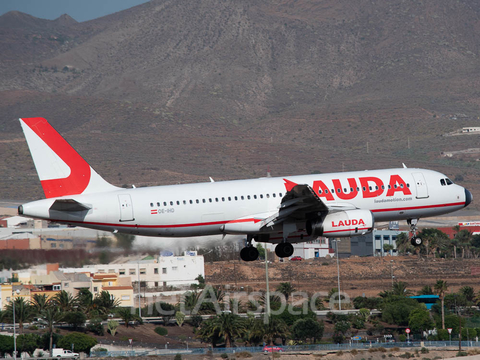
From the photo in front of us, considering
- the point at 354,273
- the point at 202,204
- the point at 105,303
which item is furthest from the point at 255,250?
the point at 354,273

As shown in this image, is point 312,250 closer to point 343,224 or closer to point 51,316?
point 51,316

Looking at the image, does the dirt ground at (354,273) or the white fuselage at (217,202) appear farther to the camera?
the dirt ground at (354,273)

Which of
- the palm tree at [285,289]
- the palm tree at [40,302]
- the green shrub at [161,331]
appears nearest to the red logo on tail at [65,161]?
the palm tree at [40,302]

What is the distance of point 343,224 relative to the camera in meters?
47.1

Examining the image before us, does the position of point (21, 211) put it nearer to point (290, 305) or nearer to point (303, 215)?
point (303, 215)

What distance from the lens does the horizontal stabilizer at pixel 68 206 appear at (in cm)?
4391

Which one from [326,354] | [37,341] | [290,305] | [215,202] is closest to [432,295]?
[290,305]

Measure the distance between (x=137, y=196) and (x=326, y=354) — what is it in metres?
46.2

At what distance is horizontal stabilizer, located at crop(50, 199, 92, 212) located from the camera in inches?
1729

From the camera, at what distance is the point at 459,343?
3415 inches

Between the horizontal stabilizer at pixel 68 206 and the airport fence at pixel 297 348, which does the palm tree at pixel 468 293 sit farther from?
the horizontal stabilizer at pixel 68 206

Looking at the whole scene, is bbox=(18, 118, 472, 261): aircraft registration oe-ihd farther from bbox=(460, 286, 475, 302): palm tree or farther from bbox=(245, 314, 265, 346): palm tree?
bbox=(460, 286, 475, 302): palm tree

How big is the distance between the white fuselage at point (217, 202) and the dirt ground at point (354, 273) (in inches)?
2438

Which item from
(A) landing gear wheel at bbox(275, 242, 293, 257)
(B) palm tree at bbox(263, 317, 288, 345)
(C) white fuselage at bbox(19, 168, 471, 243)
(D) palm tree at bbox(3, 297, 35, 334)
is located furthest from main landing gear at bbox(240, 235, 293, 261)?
(D) palm tree at bbox(3, 297, 35, 334)
